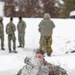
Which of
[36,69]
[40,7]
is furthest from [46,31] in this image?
[40,7]

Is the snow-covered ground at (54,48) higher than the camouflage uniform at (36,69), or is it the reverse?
the camouflage uniform at (36,69)

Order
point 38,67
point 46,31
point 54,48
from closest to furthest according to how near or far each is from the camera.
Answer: point 38,67
point 46,31
point 54,48

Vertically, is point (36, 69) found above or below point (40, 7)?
above

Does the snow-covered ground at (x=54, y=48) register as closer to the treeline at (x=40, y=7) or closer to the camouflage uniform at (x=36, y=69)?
the camouflage uniform at (x=36, y=69)

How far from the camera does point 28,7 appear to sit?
54.8 metres

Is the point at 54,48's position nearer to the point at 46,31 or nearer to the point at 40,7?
the point at 46,31

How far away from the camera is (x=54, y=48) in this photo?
83.4ft

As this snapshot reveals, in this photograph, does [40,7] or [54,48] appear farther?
[40,7]

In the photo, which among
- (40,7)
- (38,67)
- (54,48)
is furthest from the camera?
Result: (40,7)

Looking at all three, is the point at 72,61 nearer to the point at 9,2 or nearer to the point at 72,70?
the point at 72,70

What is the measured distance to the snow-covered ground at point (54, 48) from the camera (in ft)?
43.7

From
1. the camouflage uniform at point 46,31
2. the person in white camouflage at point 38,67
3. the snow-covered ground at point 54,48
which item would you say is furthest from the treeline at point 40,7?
the person in white camouflage at point 38,67

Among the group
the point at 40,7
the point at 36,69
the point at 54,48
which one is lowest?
the point at 54,48

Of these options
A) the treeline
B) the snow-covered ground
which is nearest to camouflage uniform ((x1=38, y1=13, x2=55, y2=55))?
the snow-covered ground
